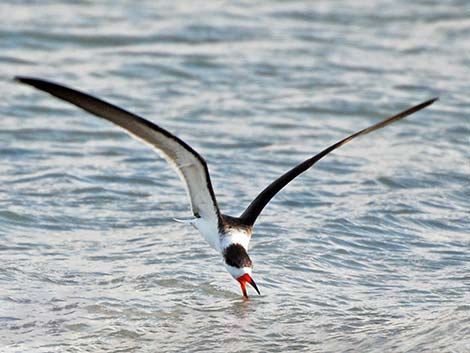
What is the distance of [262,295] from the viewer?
6844mm

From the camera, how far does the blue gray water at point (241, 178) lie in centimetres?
634

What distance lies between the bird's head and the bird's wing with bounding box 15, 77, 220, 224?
23 centimetres

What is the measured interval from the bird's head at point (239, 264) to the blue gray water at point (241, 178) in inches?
8.2

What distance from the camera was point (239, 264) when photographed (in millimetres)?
6434

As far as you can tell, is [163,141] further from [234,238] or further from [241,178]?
[241,178]

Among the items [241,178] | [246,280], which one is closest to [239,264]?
[246,280]

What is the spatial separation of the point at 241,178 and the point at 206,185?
3027 millimetres

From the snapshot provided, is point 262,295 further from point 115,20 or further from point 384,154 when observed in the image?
point 115,20

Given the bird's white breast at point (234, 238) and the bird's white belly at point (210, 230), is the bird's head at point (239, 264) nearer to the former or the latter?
the bird's white breast at point (234, 238)

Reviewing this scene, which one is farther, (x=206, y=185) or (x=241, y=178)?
(x=241, y=178)

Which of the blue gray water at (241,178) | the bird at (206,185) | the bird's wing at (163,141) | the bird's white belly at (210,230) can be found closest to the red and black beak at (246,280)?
the bird at (206,185)

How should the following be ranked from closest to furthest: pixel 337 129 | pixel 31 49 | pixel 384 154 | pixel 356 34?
pixel 384 154, pixel 337 129, pixel 31 49, pixel 356 34

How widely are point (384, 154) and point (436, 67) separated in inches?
137

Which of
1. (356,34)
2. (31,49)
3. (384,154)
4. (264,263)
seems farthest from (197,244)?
(356,34)
